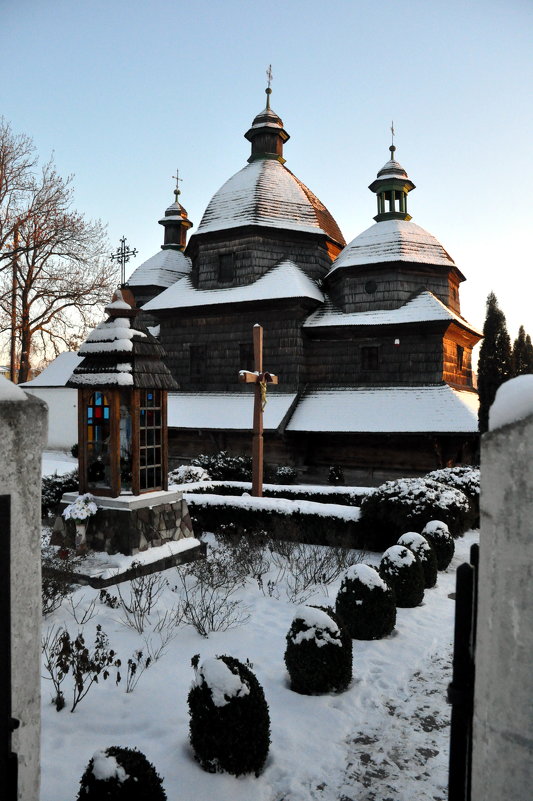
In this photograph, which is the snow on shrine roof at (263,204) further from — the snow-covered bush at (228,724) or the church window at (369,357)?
the snow-covered bush at (228,724)

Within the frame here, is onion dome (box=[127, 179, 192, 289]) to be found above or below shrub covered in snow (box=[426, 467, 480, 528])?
above

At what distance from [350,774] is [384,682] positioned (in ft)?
5.00

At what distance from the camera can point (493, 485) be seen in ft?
5.85

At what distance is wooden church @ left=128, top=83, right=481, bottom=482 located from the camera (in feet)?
60.8

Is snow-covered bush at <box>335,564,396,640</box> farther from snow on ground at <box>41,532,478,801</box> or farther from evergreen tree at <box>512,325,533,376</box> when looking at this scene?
evergreen tree at <box>512,325,533,376</box>

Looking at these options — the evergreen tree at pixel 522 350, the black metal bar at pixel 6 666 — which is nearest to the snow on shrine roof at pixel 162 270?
the evergreen tree at pixel 522 350

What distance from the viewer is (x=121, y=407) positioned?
9062mm

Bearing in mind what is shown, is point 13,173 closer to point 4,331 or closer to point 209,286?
point 4,331

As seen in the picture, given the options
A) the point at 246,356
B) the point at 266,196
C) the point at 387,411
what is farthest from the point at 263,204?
the point at 387,411

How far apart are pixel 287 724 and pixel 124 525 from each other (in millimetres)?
4591

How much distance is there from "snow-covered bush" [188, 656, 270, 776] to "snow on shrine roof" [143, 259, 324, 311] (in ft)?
55.5

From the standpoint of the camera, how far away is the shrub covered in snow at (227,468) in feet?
55.9

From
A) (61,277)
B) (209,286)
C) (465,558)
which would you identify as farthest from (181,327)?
(465,558)

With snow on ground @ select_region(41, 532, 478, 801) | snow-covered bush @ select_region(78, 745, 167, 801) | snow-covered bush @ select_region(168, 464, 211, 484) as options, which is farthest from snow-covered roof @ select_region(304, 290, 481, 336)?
snow-covered bush @ select_region(78, 745, 167, 801)
